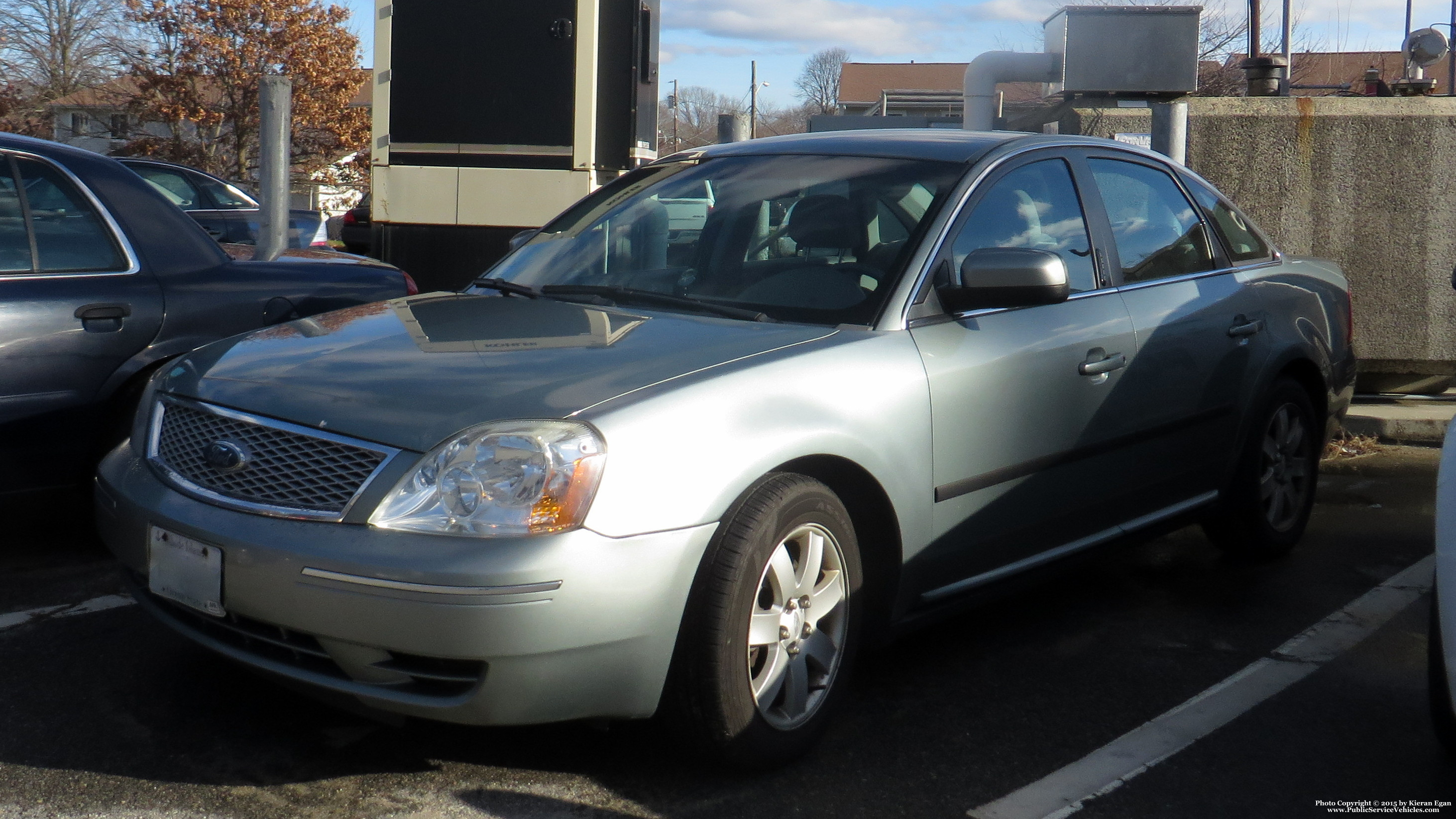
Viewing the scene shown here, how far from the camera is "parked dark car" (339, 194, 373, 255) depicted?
71.9 feet

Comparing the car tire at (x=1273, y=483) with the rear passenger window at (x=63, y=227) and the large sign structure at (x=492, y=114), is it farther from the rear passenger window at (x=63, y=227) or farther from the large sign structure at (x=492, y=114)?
the large sign structure at (x=492, y=114)

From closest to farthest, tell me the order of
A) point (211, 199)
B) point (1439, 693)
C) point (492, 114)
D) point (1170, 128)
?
point (1439, 693) → point (1170, 128) → point (492, 114) → point (211, 199)

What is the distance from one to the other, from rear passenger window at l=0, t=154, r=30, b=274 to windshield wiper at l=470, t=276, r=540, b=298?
57.5 inches

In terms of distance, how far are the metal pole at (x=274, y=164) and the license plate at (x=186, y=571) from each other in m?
3.76

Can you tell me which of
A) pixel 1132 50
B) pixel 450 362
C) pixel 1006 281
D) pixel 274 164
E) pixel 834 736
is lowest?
pixel 834 736

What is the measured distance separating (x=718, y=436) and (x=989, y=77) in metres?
8.48

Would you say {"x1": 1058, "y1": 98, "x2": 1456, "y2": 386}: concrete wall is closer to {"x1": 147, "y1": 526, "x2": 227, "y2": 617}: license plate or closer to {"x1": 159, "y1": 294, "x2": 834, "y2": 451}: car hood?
{"x1": 159, "y1": 294, "x2": 834, "y2": 451}: car hood

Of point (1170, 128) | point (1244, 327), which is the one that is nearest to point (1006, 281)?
A: point (1244, 327)

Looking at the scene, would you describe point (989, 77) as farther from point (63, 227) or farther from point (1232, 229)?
point (63, 227)

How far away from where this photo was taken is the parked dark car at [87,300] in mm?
4227

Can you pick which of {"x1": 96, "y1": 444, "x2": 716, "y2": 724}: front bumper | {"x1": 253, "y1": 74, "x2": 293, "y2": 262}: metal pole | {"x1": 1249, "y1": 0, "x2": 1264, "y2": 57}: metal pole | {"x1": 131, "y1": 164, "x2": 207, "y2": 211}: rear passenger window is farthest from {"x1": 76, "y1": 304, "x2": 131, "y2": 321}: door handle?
{"x1": 1249, "y1": 0, "x2": 1264, "y2": 57}: metal pole

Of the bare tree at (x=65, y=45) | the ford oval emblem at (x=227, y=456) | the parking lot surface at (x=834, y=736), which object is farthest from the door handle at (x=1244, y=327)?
the bare tree at (x=65, y=45)

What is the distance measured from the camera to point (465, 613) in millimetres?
2572

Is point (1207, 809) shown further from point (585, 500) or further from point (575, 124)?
point (575, 124)
